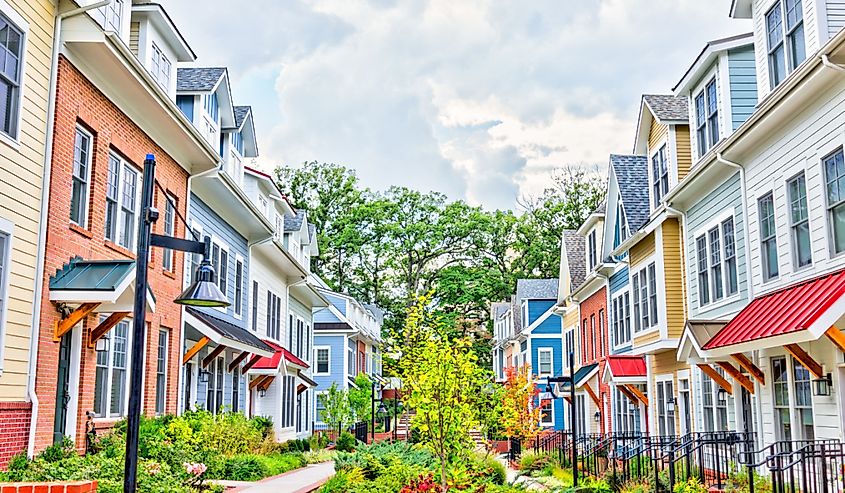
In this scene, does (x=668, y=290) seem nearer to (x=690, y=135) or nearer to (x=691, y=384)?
(x=691, y=384)

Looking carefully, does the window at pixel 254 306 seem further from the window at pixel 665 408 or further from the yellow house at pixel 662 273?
the window at pixel 665 408

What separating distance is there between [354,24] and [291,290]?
427 inches

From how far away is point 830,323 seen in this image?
1125 centimetres

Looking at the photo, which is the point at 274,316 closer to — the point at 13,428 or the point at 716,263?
the point at 716,263

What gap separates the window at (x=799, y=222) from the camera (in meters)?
13.9

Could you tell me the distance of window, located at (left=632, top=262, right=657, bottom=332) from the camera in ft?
74.9

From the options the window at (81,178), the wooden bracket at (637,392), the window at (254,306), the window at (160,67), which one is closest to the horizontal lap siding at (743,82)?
the wooden bracket at (637,392)

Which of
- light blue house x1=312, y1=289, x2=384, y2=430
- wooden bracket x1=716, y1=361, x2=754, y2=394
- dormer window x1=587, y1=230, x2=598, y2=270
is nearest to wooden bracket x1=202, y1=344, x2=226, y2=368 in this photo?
wooden bracket x1=716, y1=361, x2=754, y2=394

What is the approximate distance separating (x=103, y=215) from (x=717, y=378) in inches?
494

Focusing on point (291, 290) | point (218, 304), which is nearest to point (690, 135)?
point (218, 304)

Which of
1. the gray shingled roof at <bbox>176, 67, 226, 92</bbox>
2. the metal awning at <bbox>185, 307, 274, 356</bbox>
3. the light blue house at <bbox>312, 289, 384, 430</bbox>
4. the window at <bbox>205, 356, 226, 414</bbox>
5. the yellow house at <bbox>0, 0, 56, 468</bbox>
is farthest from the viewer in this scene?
the light blue house at <bbox>312, 289, 384, 430</bbox>

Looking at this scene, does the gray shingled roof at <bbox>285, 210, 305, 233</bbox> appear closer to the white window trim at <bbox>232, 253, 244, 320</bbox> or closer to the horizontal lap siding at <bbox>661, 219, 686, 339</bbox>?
the white window trim at <bbox>232, 253, 244, 320</bbox>

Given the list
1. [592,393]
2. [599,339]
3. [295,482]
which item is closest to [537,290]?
[599,339]

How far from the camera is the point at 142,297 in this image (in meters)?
7.25
